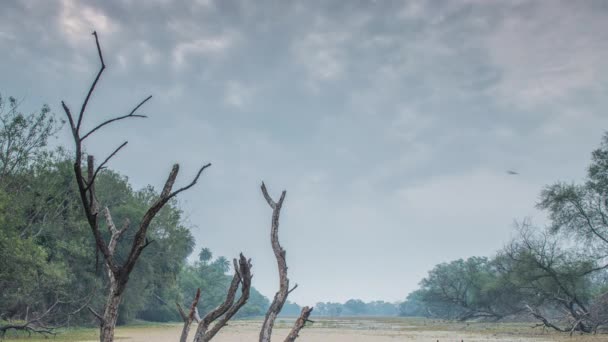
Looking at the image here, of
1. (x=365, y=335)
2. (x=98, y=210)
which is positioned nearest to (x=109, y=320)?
(x=98, y=210)

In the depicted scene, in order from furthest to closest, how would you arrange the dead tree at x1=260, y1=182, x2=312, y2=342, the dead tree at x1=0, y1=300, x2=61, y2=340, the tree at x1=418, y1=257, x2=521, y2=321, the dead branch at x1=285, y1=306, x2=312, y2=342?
the tree at x1=418, y1=257, x2=521, y2=321, the dead tree at x1=0, y1=300, x2=61, y2=340, the dead tree at x1=260, y1=182, x2=312, y2=342, the dead branch at x1=285, y1=306, x2=312, y2=342

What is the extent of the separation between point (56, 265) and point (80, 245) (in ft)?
22.9

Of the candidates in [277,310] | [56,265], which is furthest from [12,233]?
[277,310]

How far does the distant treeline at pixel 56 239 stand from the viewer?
2569 centimetres

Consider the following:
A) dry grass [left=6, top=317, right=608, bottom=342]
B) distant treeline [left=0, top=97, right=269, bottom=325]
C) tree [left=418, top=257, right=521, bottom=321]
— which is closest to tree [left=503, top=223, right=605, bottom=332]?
dry grass [left=6, top=317, right=608, bottom=342]

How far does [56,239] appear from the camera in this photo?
36.3 m

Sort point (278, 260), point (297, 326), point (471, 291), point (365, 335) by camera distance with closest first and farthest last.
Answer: point (297, 326) → point (278, 260) → point (365, 335) → point (471, 291)

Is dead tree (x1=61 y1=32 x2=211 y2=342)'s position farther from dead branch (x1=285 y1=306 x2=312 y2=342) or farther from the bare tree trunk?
dead branch (x1=285 y1=306 x2=312 y2=342)

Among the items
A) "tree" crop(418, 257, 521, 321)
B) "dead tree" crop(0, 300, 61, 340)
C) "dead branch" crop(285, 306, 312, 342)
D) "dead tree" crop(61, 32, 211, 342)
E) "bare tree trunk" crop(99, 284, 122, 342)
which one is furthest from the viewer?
"tree" crop(418, 257, 521, 321)

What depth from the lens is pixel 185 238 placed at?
51.5m

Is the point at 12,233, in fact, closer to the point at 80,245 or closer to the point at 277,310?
the point at 80,245

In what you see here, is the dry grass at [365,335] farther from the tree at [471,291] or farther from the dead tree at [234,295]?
the tree at [471,291]

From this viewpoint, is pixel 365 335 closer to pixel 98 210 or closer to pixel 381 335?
pixel 381 335

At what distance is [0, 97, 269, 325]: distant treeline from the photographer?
84.3 feet
